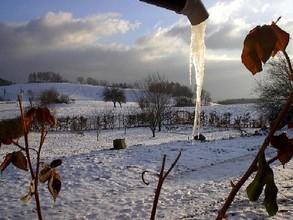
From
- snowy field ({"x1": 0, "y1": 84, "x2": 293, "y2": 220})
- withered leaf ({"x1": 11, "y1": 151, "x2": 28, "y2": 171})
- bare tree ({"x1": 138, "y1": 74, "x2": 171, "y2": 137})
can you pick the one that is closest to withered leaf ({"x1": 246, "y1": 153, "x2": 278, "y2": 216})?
withered leaf ({"x1": 11, "y1": 151, "x2": 28, "y2": 171})

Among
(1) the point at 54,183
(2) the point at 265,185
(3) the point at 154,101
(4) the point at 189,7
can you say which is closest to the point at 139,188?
(1) the point at 54,183

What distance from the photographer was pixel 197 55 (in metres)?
1.29

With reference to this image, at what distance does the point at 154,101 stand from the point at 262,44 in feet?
112

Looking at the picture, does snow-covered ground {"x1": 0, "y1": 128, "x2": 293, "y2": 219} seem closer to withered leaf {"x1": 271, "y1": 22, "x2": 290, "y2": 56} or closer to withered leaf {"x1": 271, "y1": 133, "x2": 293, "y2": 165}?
withered leaf {"x1": 271, "y1": 133, "x2": 293, "y2": 165}

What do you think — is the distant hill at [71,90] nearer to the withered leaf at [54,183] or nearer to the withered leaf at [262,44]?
the withered leaf at [54,183]

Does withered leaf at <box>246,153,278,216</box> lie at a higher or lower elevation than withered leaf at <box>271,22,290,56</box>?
lower

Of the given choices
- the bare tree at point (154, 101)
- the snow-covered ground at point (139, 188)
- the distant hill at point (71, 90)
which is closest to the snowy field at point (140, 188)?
the snow-covered ground at point (139, 188)

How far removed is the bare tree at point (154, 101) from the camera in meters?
33.7

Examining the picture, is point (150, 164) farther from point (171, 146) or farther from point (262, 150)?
point (262, 150)

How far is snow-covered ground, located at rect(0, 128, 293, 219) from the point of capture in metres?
7.63

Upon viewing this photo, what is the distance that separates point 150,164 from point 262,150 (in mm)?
12536

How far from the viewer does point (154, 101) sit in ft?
115

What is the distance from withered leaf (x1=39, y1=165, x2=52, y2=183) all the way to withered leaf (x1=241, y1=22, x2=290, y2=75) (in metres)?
1.07

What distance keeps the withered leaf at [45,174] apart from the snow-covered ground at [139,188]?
5336 millimetres
